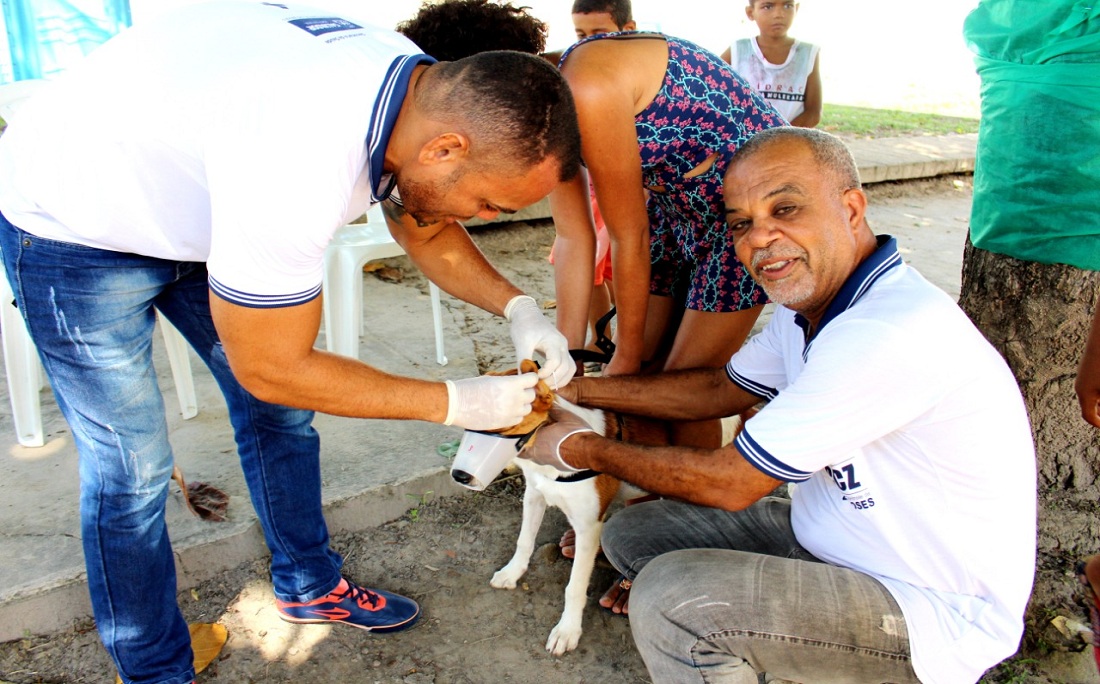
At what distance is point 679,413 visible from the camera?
2.63 m

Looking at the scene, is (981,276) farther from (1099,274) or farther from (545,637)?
(545,637)

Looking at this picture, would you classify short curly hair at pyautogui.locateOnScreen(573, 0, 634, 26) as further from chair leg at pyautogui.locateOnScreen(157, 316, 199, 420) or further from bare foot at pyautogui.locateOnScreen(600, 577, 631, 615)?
bare foot at pyautogui.locateOnScreen(600, 577, 631, 615)

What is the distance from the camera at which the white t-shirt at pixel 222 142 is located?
1587mm

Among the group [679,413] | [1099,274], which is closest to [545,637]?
[679,413]

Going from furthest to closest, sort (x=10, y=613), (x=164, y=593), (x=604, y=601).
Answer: (x=604, y=601)
(x=10, y=613)
(x=164, y=593)

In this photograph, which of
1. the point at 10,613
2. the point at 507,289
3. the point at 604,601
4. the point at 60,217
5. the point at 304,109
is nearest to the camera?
the point at 304,109

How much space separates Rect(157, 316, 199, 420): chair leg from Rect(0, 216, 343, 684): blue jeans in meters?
1.14

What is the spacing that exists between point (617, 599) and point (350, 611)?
0.88 m

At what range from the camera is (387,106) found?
1.71 m

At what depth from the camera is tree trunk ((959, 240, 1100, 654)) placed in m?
2.56

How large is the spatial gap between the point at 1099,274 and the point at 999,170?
1.39ft

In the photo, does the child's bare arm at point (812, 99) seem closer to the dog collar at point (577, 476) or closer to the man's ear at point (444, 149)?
the dog collar at point (577, 476)

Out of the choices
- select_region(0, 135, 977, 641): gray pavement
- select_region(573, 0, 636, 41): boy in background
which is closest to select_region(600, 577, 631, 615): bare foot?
select_region(0, 135, 977, 641): gray pavement

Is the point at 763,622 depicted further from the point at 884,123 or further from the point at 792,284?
the point at 884,123
